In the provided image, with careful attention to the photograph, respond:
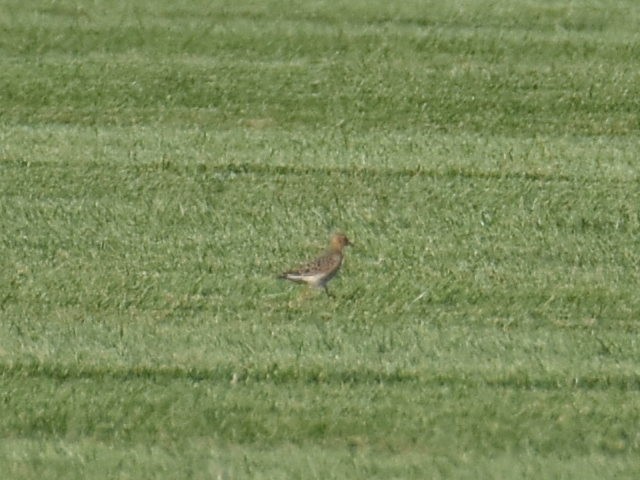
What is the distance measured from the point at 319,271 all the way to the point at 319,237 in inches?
56.8

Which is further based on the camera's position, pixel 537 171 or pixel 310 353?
pixel 537 171

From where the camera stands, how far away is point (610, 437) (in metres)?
10.3

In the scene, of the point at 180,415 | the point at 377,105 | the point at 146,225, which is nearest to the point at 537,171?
the point at 377,105

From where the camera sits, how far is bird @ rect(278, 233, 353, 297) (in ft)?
40.3

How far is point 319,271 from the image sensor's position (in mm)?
12289

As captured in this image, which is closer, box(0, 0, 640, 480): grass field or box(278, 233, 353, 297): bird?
box(0, 0, 640, 480): grass field

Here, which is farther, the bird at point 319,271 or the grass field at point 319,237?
the bird at point 319,271

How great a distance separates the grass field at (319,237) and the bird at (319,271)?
13 cm

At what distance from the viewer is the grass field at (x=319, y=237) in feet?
33.8

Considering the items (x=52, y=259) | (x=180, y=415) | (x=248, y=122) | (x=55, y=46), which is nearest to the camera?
(x=180, y=415)

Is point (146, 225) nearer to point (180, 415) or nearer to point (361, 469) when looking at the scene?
point (180, 415)

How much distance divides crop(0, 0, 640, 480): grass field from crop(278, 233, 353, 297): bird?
5.1 inches

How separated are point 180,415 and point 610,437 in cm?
264

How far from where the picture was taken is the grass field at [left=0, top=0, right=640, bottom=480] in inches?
405
